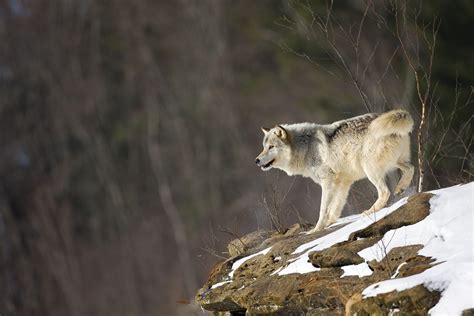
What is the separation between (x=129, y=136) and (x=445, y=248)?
3213 centimetres

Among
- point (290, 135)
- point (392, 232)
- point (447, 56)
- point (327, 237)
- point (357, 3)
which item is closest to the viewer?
point (392, 232)

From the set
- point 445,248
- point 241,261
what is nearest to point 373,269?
point 445,248

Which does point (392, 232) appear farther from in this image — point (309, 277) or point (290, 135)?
point (290, 135)

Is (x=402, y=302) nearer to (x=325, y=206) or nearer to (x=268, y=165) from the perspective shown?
(x=325, y=206)

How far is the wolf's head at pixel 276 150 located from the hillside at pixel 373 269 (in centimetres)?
135

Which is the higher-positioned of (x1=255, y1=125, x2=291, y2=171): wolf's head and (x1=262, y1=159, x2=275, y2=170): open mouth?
(x1=255, y1=125, x2=291, y2=171): wolf's head

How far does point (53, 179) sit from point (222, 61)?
8.34 m

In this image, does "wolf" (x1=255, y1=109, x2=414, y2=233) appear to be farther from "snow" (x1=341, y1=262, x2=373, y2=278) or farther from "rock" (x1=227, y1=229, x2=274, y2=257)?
"snow" (x1=341, y1=262, x2=373, y2=278)

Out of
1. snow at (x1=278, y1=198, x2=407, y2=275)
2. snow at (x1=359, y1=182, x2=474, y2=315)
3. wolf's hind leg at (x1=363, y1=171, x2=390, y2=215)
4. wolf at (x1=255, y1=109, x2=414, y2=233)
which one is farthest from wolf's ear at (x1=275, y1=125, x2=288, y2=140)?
snow at (x1=359, y1=182, x2=474, y2=315)

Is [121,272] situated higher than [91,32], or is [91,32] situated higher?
[91,32]

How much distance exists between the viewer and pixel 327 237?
8.47 metres

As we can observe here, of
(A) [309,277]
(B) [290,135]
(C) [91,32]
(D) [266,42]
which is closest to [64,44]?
(C) [91,32]

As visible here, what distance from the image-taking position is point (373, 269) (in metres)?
7.27

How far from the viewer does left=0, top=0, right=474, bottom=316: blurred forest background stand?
3194cm
